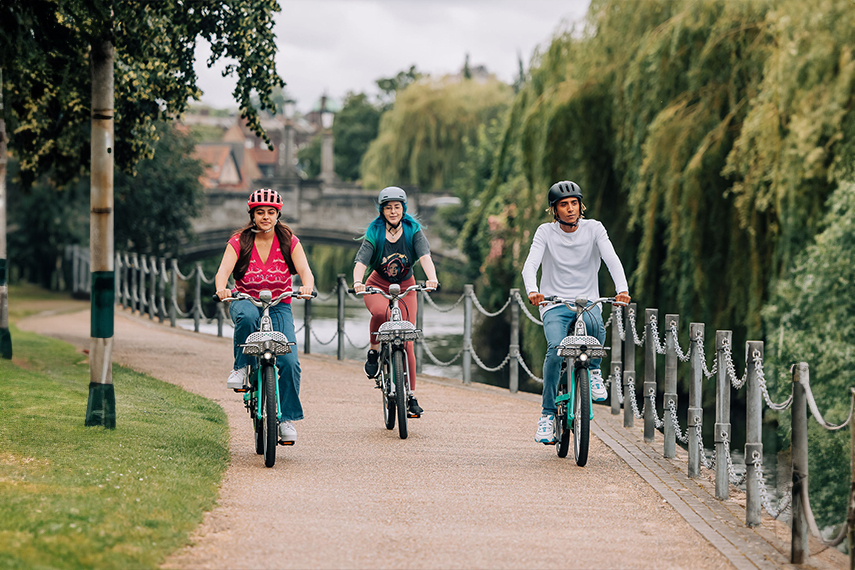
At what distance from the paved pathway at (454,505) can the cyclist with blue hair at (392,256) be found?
69 cm

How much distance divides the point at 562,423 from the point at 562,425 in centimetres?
2

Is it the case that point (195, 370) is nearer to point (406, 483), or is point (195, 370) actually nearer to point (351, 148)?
point (406, 483)

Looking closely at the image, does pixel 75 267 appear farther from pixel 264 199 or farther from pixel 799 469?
pixel 799 469

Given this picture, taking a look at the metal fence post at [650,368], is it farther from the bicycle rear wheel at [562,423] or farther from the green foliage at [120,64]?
the green foliage at [120,64]

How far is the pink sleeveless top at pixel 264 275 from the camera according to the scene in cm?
768

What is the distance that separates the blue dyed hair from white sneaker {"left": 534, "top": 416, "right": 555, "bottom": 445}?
1.84 metres

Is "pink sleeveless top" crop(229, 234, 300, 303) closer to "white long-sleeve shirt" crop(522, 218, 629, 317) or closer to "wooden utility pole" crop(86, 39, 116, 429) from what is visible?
"wooden utility pole" crop(86, 39, 116, 429)

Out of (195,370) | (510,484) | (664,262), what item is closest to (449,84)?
(664,262)

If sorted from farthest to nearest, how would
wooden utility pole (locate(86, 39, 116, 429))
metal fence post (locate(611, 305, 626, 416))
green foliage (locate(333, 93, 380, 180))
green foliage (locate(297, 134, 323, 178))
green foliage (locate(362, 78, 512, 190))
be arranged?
green foliage (locate(297, 134, 323, 178)) < green foliage (locate(333, 93, 380, 180)) < green foliage (locate(362, 78, 512, 190)) < metal fence post (locate(611, 305, 626, 416)) < wooden utility pole (locate(86, 39, 116, 429))

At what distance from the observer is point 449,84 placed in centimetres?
4922

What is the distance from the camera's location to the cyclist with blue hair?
29.3 feet

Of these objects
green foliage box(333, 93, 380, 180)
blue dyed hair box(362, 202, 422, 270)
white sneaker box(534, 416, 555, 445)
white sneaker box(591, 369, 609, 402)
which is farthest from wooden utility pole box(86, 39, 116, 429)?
green foliage box(333, 93, 380, 180)

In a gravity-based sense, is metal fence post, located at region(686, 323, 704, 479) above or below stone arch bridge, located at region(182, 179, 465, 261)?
below

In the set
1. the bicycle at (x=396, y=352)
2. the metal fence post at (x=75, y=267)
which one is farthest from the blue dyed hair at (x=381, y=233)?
the metal fence post at (x=75, y=267)
